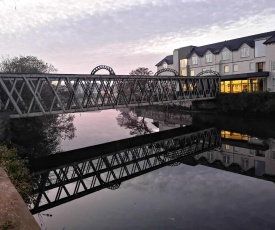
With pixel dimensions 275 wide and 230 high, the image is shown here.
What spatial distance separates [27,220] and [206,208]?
774 centimetres

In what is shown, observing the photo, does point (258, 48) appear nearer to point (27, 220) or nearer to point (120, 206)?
point (120, 206)

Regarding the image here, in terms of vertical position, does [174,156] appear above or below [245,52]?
below

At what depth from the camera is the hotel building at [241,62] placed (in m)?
48.1

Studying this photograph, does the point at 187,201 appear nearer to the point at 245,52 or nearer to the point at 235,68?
the point at 245,52

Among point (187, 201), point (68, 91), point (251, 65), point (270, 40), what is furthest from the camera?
point (251, 65)

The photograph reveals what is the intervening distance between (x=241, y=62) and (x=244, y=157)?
128 ft

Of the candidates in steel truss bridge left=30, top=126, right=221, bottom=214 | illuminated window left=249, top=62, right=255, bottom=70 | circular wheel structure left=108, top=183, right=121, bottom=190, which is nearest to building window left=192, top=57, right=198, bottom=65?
illuminated window left=249, top=62, right=255, bottom=70

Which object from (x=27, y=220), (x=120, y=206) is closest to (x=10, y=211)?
(x=27, y=220)

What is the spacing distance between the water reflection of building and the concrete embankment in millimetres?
13155

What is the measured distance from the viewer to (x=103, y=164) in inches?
734

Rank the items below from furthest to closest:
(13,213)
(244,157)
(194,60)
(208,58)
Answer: (194,60), (208,58), (244,157), (13,213)

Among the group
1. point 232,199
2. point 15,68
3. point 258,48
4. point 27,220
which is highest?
point 258,48

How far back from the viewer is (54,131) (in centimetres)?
3494

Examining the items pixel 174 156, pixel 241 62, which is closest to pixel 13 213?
pixel 174 156
